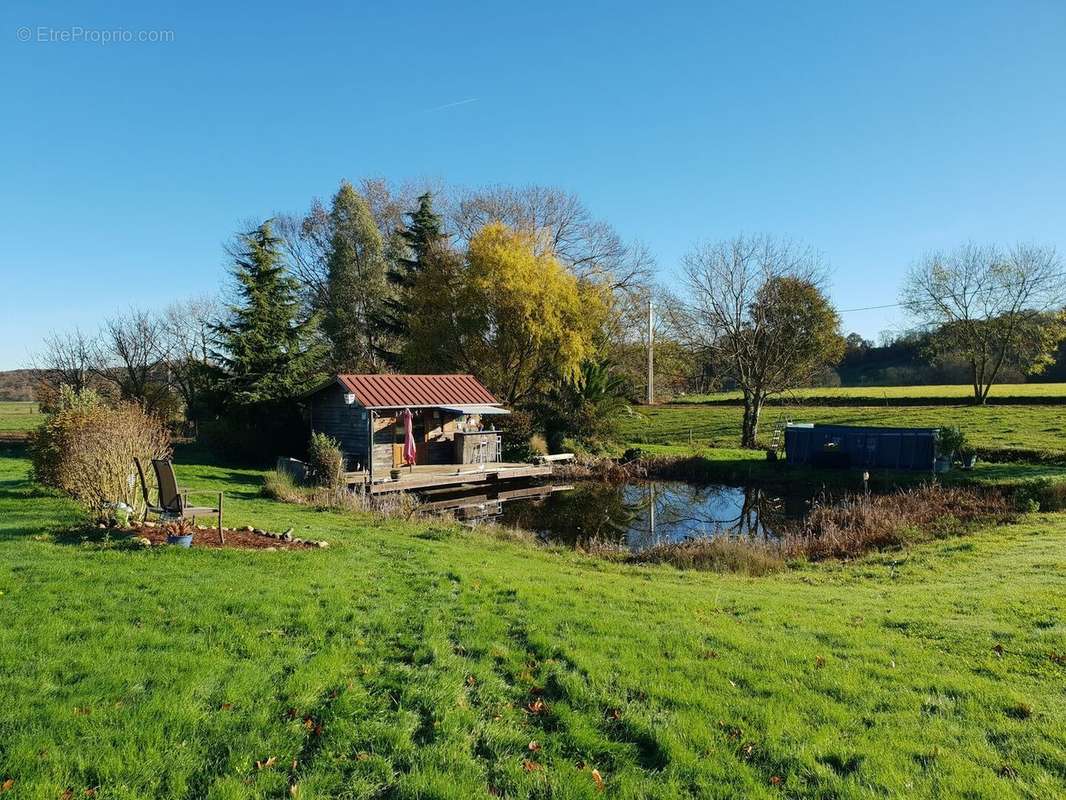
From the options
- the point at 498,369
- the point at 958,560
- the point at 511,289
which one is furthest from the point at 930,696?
the point at 498,369

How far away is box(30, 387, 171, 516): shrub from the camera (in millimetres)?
9766

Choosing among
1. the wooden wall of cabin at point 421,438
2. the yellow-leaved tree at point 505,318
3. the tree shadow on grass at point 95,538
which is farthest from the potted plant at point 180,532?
the yellow-leaved tree at point 505,318

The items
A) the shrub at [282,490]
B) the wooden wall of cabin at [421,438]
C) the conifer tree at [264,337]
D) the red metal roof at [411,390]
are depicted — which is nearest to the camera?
the shrub at [282,490]

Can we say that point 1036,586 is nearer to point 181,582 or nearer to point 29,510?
point 181,582

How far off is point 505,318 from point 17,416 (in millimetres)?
34526

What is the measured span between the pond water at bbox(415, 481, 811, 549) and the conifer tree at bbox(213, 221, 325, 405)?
27.6 ft

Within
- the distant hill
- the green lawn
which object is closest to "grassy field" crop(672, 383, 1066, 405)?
the green lawn

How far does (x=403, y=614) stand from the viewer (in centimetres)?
621

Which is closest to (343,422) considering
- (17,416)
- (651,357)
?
(651,357)

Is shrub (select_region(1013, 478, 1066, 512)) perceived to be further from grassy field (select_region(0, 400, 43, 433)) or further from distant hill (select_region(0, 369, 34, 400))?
distant hill (select_region(0, 369, 34, 400))

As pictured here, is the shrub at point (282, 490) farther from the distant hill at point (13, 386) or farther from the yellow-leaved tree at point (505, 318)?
the distant hill at point (13, 386)

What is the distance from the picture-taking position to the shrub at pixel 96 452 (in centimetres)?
977

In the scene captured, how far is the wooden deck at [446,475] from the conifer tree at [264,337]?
6871 millimetres

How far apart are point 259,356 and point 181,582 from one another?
1879cm
